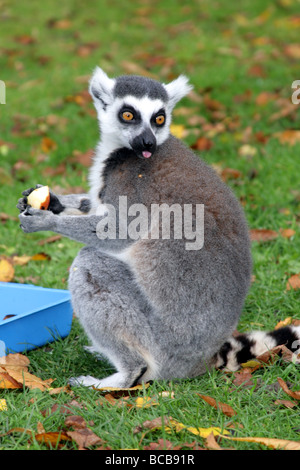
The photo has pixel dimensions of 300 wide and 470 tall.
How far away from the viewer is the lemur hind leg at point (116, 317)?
3.14 metres

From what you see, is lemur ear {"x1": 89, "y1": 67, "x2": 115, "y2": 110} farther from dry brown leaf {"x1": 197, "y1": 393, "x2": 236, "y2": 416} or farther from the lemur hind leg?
dry brown leaf {"x1": 197, "y1": 393, "x2": 236, "y2": 416}

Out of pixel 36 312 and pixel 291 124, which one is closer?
pixel 36 312

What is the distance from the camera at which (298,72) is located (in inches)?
324

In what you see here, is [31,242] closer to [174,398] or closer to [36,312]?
[36,312]

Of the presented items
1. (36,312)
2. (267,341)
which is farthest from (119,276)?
(267,341)

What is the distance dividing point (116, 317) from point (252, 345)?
0.80 metres

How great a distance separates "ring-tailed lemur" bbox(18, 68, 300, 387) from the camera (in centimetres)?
314

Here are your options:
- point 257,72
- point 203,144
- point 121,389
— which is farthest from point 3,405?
point 257,72

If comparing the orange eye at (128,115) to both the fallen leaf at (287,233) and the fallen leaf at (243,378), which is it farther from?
the fallen leaf at (287,233)

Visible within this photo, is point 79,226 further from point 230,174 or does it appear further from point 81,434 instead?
point 230,174

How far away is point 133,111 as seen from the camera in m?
3.47

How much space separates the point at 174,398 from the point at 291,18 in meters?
9.32

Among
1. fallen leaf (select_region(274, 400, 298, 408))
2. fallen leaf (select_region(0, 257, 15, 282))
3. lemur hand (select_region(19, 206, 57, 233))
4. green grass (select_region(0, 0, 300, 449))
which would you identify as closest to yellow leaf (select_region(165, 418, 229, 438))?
green grass (select_region(0, 0, 300, 449))

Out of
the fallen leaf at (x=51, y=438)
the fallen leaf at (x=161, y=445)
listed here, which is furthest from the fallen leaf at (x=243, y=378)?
the fallen leaf at (x=51, y=438)
